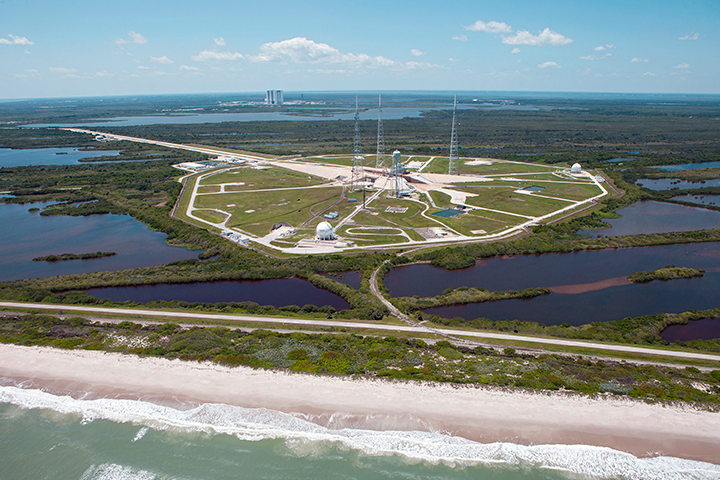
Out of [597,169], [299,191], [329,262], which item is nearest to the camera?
[329,262]

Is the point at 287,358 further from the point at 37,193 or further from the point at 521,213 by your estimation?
the point at 37,193

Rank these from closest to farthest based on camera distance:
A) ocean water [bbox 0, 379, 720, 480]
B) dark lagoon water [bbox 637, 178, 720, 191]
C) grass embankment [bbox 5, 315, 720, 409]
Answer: ocean water [bbox 0, 379, 720, 480]
grass embankment [bbox 5, 315, 720, 409]
dark lagoon water [bbox 637, 178, 720, 191]

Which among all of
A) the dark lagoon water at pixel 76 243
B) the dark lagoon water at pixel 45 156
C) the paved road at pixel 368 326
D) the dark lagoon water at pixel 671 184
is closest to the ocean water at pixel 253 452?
the paved road at pixel 368 326

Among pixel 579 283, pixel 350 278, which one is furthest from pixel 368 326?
pixel 579 283

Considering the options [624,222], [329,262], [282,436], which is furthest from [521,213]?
[282,436]

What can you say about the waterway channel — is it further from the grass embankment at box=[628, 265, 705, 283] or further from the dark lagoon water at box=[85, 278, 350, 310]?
the dark lagoon water at box=[85, 278, 350, 310]

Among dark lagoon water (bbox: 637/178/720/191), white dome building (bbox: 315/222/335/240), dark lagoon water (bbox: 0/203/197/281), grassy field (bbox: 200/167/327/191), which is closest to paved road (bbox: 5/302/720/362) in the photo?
dark lagoon water (bbox: 0/203/197/281)
